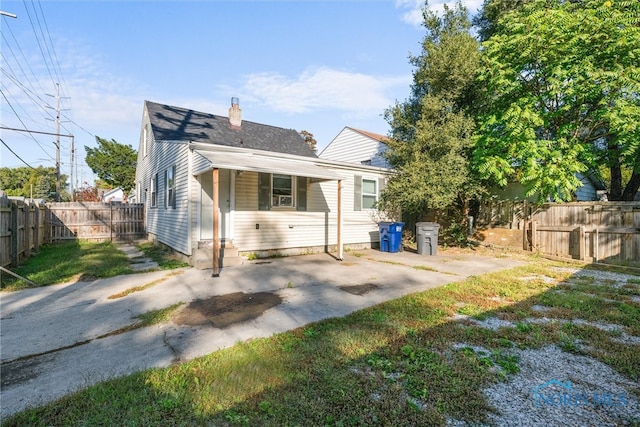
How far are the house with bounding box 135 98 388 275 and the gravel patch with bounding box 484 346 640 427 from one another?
5902 mm

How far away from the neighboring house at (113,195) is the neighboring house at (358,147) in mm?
27194

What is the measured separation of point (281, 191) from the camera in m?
9.48

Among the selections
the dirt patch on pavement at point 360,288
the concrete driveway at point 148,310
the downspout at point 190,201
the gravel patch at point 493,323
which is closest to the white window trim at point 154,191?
the downspout at point 190,201

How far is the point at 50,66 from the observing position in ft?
56.7

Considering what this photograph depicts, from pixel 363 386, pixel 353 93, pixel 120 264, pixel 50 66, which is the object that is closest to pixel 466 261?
pixel 363 386

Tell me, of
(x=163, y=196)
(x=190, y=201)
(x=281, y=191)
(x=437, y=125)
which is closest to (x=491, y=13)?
(x=437, y=125)

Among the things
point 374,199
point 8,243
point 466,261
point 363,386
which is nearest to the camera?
point 363,386

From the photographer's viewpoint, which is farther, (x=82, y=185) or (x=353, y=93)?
(x=82, y=185)

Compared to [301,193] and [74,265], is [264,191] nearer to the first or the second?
[301,193]

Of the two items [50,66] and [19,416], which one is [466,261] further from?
[50,66]

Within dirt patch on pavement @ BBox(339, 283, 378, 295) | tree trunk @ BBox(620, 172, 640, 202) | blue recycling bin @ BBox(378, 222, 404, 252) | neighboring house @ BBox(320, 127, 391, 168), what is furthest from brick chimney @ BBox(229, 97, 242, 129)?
tree trunk @ BBox(620, 172, 640, 202)

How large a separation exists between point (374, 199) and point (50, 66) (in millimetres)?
20121

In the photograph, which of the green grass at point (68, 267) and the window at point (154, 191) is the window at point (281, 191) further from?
the window at point (154, 191)

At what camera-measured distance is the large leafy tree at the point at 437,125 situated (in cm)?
1015
